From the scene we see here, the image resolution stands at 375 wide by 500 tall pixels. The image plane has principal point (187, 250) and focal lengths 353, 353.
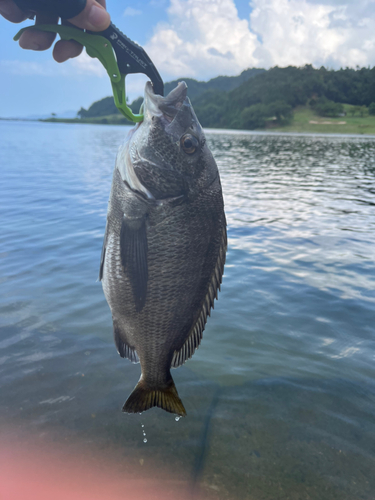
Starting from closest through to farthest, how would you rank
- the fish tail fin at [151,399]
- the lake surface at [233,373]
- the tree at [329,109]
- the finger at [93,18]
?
the finger at [93,18] < the fish tail fin at [151,399] < the lake surface at [233,373] < the tree at [329,109]

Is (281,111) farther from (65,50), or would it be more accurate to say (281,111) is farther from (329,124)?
(65,50)

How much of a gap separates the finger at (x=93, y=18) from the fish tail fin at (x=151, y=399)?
2842 mm

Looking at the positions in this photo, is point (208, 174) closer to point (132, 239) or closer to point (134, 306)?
point (132, 239)

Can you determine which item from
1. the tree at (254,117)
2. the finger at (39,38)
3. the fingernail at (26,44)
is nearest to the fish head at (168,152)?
the finger at (39,38)

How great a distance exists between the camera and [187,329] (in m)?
2.88

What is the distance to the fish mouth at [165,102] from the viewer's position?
2.63 meters

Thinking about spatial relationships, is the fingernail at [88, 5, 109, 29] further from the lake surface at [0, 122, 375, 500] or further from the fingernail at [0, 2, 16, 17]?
the lake surface at [0, 122, 375, 500]

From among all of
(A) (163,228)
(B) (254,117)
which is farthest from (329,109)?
(A) (163,228)

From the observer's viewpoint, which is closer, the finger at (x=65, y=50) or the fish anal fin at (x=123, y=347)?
the fish anal fin at (x=123, y=347)

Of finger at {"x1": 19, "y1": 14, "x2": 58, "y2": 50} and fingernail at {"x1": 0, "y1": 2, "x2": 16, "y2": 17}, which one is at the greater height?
fingernail at {"x1": 0, "y1": 2, "x2": 16, "y2": 17}

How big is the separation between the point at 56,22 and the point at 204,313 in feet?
9.17

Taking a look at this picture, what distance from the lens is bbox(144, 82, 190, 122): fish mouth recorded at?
2.63m

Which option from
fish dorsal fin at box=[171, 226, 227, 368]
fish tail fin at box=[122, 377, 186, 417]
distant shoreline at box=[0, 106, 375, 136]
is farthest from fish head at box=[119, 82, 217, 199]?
distant shoreline at box=[0, 106, 375, 136]

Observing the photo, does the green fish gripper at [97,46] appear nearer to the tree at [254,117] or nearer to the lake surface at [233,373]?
the lake surface at [233,373]
